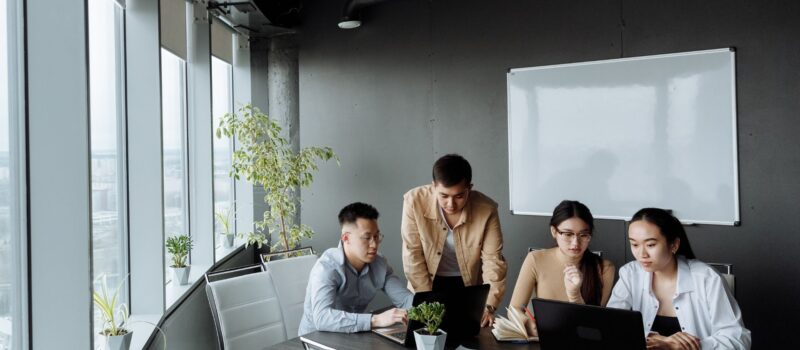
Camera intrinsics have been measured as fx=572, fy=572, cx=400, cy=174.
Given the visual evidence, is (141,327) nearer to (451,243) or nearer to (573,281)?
(451,243)

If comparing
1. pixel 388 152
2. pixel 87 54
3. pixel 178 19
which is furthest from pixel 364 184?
pixel 87 54

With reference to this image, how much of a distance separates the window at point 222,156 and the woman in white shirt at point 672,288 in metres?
3.42

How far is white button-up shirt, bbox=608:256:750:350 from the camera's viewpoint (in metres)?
2.28

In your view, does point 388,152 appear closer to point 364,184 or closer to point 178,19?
point 364,184

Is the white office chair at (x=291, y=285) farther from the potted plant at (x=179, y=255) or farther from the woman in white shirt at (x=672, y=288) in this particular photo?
the woman in white shirt at (x=672, y=288)

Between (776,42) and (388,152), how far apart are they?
297 centimetres

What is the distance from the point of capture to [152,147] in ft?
11.2

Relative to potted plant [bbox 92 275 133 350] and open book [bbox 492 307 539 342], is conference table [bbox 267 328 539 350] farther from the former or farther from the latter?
potted plant [bbox 92 275 133 350]

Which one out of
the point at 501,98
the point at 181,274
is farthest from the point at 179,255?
the point at 501,98

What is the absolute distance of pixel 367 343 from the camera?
7.74ft

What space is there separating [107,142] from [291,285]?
1268 mm

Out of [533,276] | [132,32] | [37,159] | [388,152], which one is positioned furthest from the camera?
[388,152]

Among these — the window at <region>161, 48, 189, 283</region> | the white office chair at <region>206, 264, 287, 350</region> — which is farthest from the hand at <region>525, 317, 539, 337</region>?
the window at <region>161, 48, 189, 283</region>

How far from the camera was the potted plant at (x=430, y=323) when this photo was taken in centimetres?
212
